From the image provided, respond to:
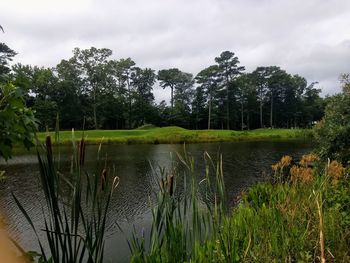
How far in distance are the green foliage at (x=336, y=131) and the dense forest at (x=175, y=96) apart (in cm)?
5405

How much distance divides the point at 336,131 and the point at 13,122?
9.89m

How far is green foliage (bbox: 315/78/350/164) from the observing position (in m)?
10.4

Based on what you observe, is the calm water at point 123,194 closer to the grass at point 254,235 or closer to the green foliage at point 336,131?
the grass at point 254,235

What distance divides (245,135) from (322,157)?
48.3m

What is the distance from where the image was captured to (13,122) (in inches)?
94.8

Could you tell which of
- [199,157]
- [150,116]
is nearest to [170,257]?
[199,157]

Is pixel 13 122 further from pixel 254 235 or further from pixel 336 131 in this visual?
pixel 336 131

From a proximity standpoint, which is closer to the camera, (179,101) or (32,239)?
(32,239)

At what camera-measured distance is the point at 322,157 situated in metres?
11.0

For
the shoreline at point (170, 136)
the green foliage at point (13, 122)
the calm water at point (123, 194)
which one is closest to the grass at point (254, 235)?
the calm water at point (123, 194)

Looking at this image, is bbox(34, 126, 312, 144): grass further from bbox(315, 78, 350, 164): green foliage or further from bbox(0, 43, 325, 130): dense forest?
bbox(315, 78, 350, 164): green foliage

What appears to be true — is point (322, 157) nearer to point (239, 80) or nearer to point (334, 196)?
point (334, 196)

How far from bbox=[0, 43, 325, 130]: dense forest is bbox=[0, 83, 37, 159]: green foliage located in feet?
198

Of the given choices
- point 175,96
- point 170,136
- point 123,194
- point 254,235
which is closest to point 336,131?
point 254,235
